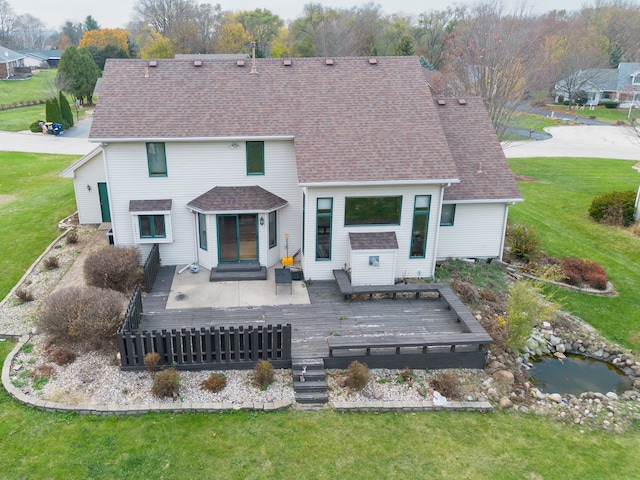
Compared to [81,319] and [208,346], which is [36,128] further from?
[208,346]

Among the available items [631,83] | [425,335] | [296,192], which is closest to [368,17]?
[631,83]

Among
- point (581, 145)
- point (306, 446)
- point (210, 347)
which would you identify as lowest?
point (306, 446)

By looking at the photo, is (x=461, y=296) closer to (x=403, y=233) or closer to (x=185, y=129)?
(x=403, y=233)

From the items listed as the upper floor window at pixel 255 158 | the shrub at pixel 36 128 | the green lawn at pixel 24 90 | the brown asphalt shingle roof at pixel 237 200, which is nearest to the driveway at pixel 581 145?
the upper floor window at pixel 255 158

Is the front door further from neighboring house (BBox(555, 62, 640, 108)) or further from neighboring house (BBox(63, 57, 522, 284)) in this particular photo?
neighboring house (BBox(555, 62, 640, 108))

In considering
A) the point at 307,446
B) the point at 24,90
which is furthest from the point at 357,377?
the point at 24,90

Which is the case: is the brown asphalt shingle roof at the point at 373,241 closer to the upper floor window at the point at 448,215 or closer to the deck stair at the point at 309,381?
the upper floor window at the point at 448,215
